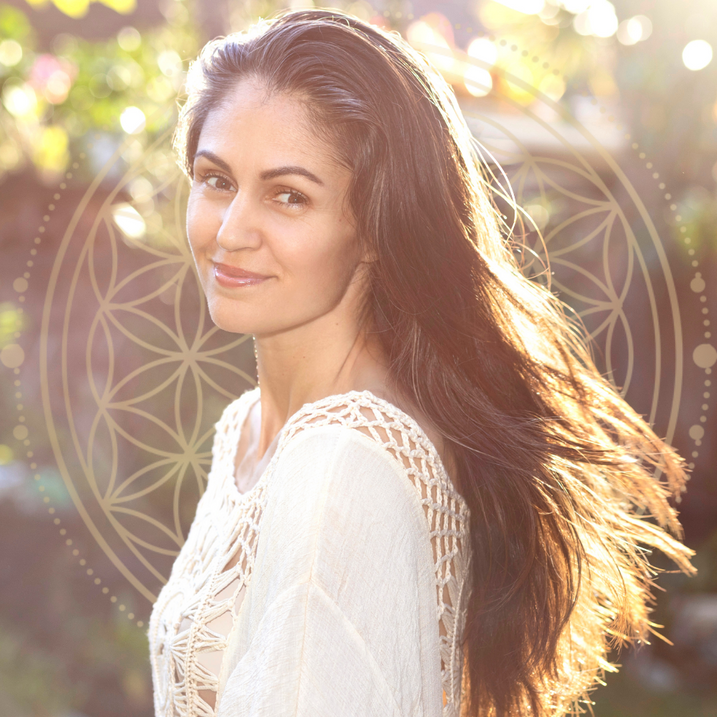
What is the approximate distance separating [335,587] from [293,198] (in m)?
0.58

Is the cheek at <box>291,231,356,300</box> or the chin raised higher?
the cheek at <box>291,231,356,300</box>

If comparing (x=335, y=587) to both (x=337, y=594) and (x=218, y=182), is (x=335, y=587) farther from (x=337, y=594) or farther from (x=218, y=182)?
(x=218, y=182)

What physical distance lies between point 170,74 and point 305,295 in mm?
1445

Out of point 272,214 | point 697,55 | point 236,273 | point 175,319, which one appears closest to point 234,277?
point 236,273

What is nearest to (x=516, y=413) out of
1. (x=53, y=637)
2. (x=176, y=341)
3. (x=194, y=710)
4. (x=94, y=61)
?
(x=194, y=710)

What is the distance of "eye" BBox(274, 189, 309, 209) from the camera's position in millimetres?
1124

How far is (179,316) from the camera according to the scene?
2227 mm

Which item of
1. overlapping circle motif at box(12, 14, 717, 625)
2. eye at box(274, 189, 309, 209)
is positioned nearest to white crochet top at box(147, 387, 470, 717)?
eye at box(274, 189, 309, 209)

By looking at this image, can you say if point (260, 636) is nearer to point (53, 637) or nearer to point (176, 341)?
point (176, 341)

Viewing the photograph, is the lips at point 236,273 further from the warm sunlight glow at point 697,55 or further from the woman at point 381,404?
the warm sunlight glow at point 697,55

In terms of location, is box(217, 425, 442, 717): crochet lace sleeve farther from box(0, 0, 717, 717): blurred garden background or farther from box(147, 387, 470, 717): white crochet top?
box(0, 0, 717, 717): blurred garden background

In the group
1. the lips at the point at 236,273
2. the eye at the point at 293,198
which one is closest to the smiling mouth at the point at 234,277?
the lips at the point at 236,273

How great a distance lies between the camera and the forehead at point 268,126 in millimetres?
1100

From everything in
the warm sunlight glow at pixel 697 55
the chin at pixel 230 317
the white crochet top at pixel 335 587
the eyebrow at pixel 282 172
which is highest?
the warm sunlight glow at pixel 697 55
